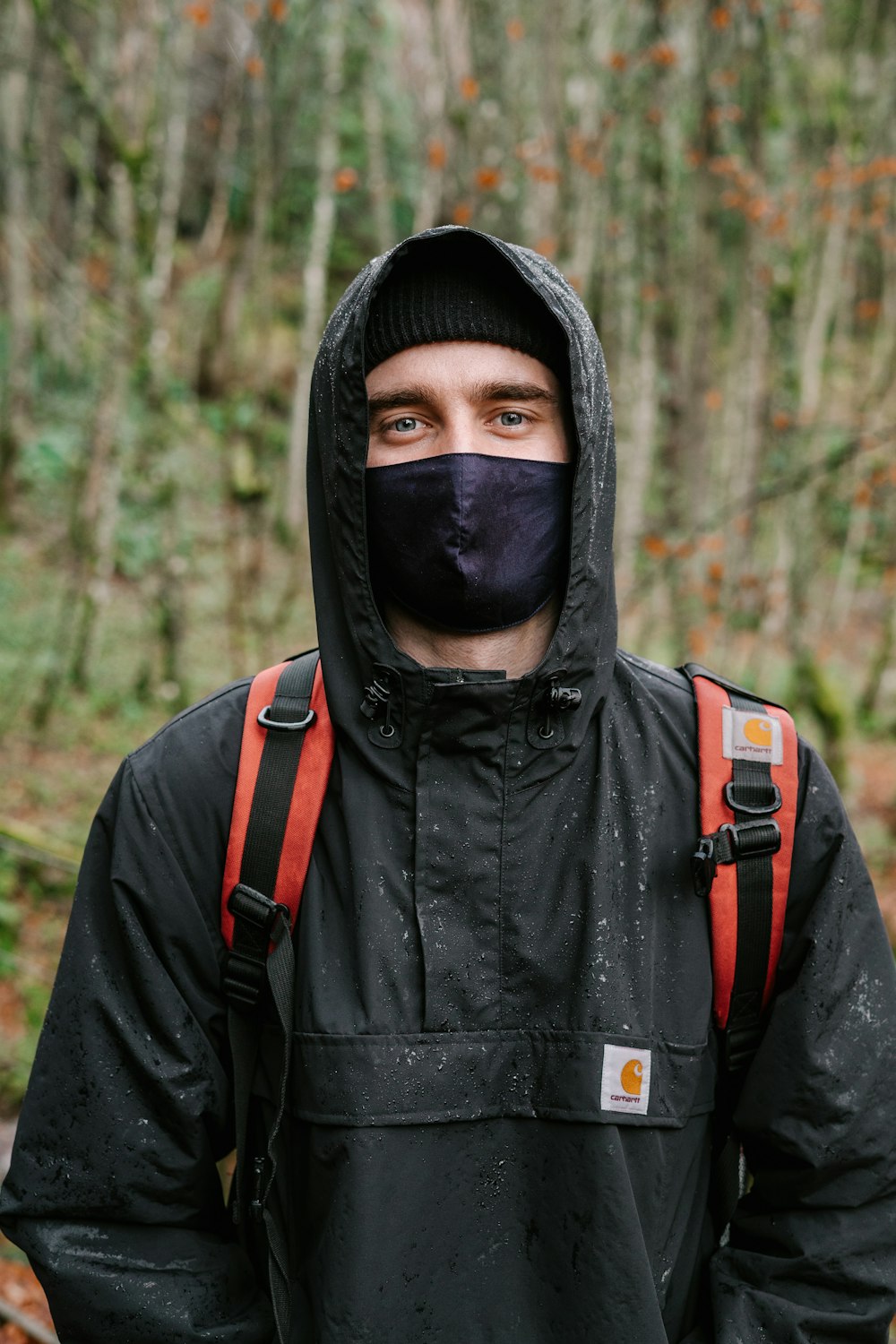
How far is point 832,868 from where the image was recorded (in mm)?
1937

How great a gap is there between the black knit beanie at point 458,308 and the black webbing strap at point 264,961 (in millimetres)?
782

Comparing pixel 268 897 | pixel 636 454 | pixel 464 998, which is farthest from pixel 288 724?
pixel 636 454

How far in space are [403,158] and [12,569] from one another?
1287 cm

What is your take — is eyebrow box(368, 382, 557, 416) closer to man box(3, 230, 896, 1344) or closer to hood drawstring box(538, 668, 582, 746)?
man box(3, 230, 896, 1344)

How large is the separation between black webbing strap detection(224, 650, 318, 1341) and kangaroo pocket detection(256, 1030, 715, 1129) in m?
0.08

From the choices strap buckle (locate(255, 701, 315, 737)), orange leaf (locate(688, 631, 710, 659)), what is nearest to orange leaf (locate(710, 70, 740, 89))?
orange leaf (locate(688, 631, 710, 659))

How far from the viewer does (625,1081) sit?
1826 mm

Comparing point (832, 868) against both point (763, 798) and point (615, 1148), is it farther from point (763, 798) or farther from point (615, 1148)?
point (615, 1148)

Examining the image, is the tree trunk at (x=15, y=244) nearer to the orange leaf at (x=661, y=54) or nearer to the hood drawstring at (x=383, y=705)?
the orange leaf at (x=661, y=54)

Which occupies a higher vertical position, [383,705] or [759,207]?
[759,207]

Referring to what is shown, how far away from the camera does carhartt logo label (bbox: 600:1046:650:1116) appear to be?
71.5 inches

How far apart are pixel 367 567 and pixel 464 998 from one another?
84cm

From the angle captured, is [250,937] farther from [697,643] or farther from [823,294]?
[823,294]

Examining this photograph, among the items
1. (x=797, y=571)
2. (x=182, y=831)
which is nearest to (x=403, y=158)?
(x=797, y=571)
